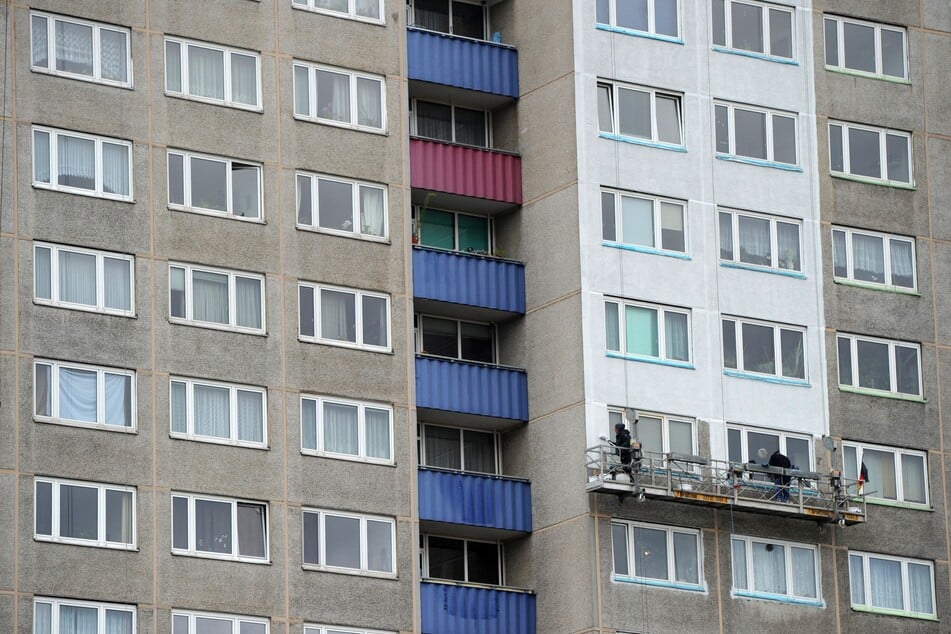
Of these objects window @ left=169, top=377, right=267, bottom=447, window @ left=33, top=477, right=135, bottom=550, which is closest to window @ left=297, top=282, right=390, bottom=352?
window @ left=169, top=377, right=267, bottom=447

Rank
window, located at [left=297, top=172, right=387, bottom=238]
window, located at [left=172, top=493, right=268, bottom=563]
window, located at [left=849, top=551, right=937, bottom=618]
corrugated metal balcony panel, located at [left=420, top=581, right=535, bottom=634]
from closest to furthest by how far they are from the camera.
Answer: window, located at [left=172, top=493, right=268, bottom=563] < corrugated metal balcony panel, located at [left=420, top=581, right=535, bottom=634] < window, located at [left=297, top=172, right=387, bottom=238] < window, located at [left=849, top=551, right=937, bottom=618]

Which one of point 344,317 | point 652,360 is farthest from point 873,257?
point 344,317

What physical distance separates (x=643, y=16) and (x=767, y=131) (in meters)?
5.30

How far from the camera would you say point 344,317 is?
251 ft

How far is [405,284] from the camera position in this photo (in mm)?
77625

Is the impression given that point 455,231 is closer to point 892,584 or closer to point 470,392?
point 470,392

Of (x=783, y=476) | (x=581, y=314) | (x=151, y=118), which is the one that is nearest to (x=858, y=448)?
(x=783, y=476)

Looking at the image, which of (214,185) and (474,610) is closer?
(214,185)

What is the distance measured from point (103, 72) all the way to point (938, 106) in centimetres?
2757

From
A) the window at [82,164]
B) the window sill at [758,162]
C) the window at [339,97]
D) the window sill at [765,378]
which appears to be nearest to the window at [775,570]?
the window sill at [765,378]

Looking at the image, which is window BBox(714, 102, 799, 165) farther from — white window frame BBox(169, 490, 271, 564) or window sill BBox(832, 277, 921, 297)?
white window frame BBox(169, 490, 271, 564)

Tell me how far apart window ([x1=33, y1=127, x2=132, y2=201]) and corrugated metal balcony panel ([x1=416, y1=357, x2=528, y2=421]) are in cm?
1048

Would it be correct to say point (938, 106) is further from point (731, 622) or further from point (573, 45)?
point (731, 622)

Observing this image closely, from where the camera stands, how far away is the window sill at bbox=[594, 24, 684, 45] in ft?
265
